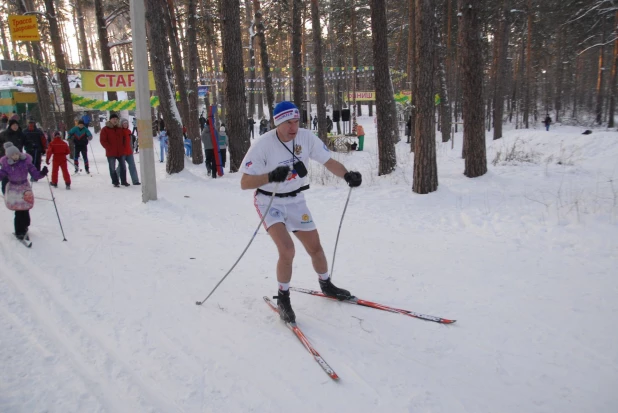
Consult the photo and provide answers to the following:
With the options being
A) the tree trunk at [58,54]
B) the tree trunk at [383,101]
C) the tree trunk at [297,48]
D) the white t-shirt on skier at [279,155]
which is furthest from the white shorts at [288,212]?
the tree trunk at [58,54]

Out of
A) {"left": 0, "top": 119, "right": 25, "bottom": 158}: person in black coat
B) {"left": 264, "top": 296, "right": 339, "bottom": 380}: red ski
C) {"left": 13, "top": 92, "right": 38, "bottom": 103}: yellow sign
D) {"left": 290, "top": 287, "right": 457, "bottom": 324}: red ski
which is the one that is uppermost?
{"left": 13, "top": 92, "right": 38, "bottom": 103}: yellow sign

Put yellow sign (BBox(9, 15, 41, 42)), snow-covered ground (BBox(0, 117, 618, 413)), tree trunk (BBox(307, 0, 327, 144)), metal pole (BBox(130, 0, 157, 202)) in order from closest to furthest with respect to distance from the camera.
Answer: snow-covered ground (BBox(0, 117, 618, 413)) < metal pole (BBox(130, 0, 157, 202)) < yellow sign (BBox(9, 15, 41, 42)) < tree trunk (BBox(307, 0, 327, 144))

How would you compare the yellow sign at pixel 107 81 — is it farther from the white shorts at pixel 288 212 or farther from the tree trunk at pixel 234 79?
the white shorts at pixel 288 212

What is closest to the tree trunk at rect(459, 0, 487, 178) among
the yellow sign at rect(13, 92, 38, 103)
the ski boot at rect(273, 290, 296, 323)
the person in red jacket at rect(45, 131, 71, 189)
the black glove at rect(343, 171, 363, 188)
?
the black glove at rect(343, 171, 363, 188)

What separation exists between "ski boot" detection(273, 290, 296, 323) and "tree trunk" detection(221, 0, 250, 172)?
336 inches

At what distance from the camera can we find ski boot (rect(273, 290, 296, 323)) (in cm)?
382

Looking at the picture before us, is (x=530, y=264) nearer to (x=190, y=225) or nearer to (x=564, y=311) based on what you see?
(x=564, y=311)

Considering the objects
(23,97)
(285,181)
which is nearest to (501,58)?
(285,181)

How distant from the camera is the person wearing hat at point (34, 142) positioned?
437 inches

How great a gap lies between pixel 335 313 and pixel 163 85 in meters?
9.43

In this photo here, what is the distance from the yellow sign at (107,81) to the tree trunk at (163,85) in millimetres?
1346

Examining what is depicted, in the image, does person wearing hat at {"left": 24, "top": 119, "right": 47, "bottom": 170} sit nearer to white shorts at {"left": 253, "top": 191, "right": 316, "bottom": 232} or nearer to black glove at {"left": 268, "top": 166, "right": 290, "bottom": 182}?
white shorts at {"left": 253, "top": 191, "right": 316, "bottom": 232}

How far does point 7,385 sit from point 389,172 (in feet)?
29.9

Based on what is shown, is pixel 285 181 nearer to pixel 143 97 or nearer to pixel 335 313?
pixel 335 313
